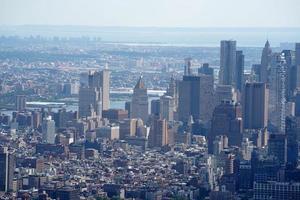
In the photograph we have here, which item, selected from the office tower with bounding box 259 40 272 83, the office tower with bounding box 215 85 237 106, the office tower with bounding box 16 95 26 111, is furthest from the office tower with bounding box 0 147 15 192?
the office tower with bounding box 259 40 272 83

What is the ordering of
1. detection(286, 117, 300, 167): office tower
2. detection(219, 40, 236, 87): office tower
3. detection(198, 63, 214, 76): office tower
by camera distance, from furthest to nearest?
1. detection(198, 63, 214, 76): office tower
2. detection(219, 40, 236, 87): office tower
3. detection(286, 117, 300, 167): office tower

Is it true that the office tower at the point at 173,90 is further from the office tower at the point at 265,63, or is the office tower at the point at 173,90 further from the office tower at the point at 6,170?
the office tower at the point at 6,170

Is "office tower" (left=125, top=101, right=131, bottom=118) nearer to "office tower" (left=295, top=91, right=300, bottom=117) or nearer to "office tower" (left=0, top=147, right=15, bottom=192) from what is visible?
"office tower" (left=295, top=91, right=300, bottom=117)

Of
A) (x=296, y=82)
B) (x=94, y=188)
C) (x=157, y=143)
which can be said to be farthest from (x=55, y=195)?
(x=296, y=82)

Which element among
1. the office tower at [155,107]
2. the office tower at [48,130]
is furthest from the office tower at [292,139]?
the office tower at [155,107]

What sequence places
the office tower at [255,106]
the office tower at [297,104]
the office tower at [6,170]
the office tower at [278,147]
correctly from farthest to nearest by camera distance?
the office tower at [255,106] < the office tower at [297,104] < the office tower at [278,147] < the office tower at [6,170]

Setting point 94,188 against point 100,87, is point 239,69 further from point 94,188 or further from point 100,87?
point 94,188
